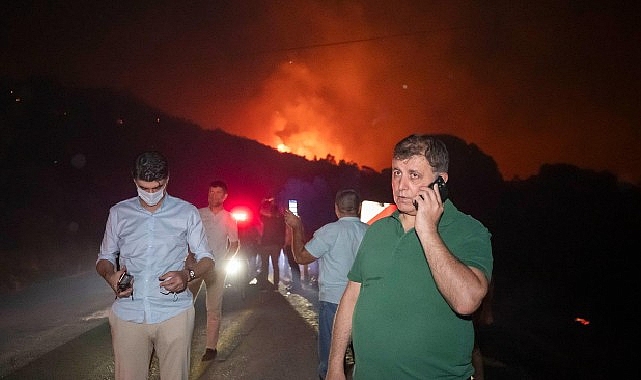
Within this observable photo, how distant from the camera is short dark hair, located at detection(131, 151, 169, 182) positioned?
3682 millimetres

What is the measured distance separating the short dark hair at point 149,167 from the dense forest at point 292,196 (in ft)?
8.32

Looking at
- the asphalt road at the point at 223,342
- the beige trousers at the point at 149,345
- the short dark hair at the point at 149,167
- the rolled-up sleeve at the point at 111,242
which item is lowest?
the asphalt road at the point at 223,342

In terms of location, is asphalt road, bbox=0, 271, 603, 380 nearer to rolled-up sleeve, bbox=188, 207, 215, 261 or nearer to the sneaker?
the sneaker

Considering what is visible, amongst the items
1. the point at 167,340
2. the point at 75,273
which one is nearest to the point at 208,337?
the point at 167,340

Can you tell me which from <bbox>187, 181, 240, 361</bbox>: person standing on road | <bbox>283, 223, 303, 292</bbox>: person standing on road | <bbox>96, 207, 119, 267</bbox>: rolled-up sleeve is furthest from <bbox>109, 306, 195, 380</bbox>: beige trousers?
<bbox>283, 223, 303, 292</bbox>: person standing on road

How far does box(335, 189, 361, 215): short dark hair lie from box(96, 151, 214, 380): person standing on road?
178 centimetres

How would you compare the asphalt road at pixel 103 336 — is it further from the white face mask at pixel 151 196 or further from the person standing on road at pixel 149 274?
the white face mask at pixel 151 196

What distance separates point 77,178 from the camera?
30047 millimetres

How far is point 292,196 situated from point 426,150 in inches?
1247

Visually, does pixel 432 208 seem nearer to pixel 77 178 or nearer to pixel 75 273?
pixel 75 273

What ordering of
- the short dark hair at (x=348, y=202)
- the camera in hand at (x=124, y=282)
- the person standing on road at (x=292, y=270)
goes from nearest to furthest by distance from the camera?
1. the camera in hand at (x=124, y=282)
2. the short dark hair at (x=348, y=202)
3. the person standing on road at (x=292, y=270)

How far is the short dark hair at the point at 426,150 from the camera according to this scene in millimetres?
2465

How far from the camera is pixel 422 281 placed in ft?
7.61

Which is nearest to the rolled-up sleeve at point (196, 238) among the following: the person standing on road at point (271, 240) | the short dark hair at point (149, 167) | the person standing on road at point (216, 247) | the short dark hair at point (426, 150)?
the short dark hair at point (149, 167)
